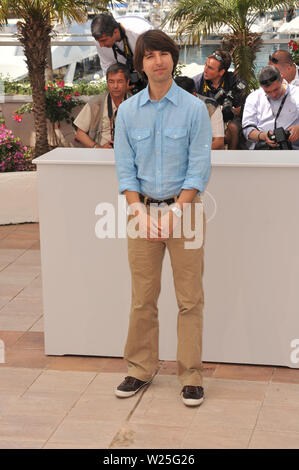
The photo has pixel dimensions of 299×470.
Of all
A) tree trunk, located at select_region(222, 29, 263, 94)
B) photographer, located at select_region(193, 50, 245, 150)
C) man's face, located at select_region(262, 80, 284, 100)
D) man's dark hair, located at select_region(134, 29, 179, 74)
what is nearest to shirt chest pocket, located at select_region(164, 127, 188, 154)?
man's dark hair, located at select_region(134, 29, 179, 74)

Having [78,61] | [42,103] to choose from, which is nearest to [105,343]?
[42,103]

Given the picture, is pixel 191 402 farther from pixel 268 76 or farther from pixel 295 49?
pixel 295 49

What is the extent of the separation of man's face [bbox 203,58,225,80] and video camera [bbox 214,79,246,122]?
13 centimetres

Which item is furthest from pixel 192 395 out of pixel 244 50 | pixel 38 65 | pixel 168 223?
pixel 244 50

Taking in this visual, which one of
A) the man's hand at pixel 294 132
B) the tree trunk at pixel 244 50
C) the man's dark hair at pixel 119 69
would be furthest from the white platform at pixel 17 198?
the tree trunk at pixel 244 50

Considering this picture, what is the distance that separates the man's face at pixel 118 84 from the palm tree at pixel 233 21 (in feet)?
13.9

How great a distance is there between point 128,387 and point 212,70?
11.4ft

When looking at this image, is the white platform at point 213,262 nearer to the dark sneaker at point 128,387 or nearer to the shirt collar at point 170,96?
the dark sneaker at point 128,387

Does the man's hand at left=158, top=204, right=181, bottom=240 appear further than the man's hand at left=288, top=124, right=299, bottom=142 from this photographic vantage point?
No

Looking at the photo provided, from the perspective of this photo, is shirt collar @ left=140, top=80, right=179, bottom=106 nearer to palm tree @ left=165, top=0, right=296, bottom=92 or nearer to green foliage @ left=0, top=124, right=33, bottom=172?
green foliage @ left=0, top=124, right=33, bottom=172

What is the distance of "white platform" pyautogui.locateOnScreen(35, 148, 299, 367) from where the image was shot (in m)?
4.07

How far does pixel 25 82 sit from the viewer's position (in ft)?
33.9
